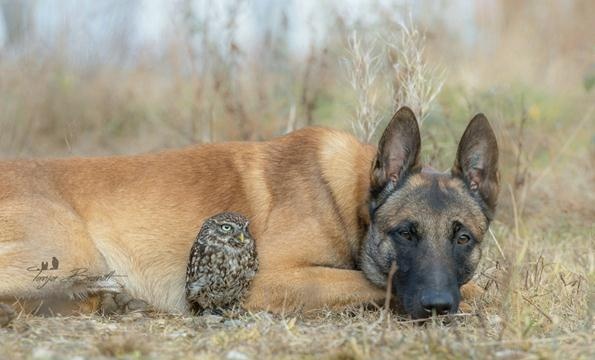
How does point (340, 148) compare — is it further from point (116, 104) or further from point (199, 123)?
point (116, 104)

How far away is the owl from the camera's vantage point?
15.7 ft

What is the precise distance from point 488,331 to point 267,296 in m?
1.33

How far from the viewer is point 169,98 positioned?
1079 centimetres

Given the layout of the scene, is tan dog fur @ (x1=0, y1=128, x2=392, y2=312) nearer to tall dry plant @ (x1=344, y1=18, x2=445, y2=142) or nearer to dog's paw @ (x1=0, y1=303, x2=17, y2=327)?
dog's paw @ (x1=0, y1=303, x2=17, y2=327)

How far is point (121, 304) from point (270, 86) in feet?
16.8

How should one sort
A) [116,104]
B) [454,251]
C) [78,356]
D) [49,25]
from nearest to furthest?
[78,356] → [454,251] → [49,25] → [116,104]

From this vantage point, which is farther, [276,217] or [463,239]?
[276,217]

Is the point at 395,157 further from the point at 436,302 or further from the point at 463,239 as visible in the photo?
the point at 436,302

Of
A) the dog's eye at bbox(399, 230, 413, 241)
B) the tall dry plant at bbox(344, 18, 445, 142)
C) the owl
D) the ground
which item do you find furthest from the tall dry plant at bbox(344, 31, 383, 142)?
the owl

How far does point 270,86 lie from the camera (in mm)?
9789

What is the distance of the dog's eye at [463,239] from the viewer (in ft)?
15.6

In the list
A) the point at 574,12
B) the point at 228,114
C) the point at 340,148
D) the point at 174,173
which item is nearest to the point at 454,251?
the point at 340,148
